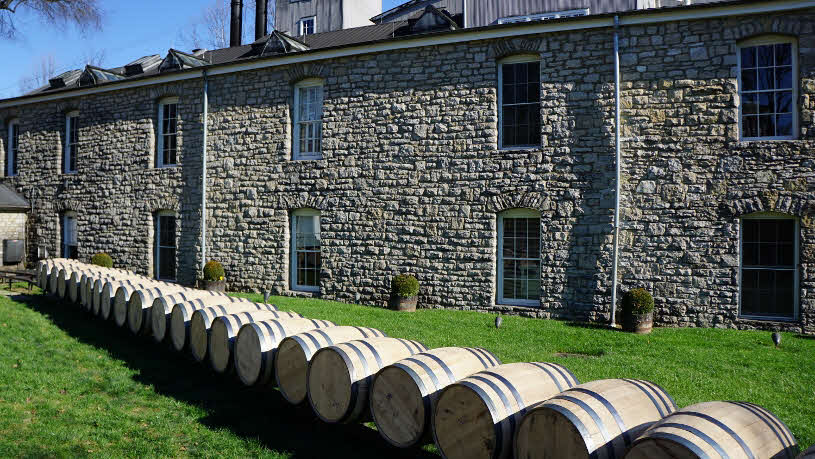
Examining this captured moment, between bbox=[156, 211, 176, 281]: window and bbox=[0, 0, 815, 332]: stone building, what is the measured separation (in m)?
0.06

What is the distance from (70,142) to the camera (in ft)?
63.9

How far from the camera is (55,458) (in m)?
4.95

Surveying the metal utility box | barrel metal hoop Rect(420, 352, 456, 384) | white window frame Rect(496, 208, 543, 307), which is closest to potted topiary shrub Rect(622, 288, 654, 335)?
white window frame Rect(496, 208, 543, 307)

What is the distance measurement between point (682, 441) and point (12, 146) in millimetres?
24794

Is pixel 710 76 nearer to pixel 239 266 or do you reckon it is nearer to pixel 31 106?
pixel 239 266

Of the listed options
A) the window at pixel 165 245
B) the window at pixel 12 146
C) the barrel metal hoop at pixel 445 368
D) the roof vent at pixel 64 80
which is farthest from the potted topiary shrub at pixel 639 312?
the window at pixel 12 146

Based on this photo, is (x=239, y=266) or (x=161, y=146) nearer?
(x=239, y=266)

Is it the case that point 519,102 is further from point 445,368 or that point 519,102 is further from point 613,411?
point 613,411

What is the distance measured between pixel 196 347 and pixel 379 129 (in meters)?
7.60

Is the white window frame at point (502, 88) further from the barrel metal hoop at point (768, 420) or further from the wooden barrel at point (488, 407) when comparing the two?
the barrel metal hoop at point (768, 420)

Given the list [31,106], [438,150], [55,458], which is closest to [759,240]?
[438,150]

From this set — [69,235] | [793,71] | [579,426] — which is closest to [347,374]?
[579,426]

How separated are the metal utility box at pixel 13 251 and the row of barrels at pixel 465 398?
1615 cm

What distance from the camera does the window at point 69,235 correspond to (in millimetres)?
19298
